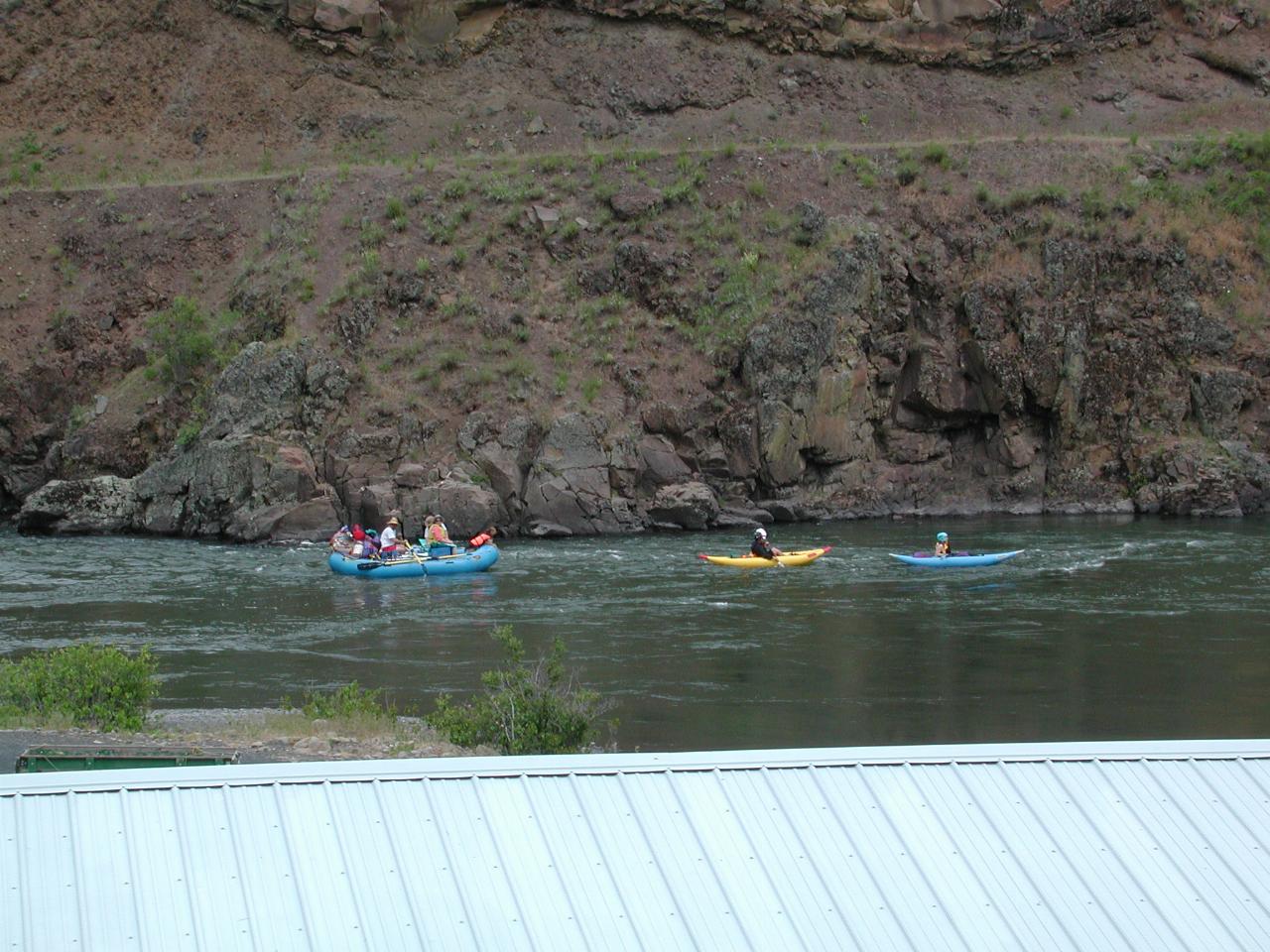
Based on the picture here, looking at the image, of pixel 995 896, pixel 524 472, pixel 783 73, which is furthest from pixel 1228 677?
pixel 783 73

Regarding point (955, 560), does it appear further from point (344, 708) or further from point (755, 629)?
point (344, 708)

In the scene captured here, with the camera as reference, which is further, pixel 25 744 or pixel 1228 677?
pixel 1228 677

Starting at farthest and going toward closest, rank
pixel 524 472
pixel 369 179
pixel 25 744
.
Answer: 1. pixel 369 179
2. pixel 524 472
3. pixel 25 744

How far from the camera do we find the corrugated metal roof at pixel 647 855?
5.44 metres

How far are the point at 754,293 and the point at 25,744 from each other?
31066 millimetres

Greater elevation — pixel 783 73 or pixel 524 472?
pixel 783 73

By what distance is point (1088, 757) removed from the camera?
677 cm

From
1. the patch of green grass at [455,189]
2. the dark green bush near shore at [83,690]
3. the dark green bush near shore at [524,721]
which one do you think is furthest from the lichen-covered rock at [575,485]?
the dark green bush near shore at [524,721]

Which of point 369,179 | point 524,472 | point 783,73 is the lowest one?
point 524,472

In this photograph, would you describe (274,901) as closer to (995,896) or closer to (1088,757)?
(995,896)

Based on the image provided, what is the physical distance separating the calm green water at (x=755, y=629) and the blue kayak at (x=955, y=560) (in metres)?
Answer: 0.30

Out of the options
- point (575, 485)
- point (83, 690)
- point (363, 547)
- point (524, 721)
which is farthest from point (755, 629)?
point (575, 485)

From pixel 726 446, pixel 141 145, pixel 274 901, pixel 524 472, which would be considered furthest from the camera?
pixel 141 145

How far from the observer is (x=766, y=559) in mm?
28250
